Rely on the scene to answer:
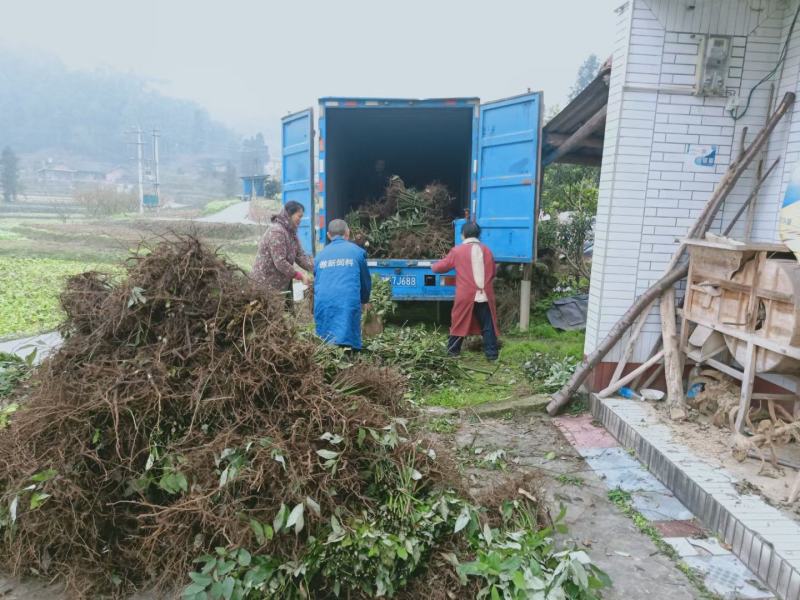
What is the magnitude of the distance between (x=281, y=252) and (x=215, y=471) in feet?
11.7

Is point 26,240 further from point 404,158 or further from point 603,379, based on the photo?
point 603,379

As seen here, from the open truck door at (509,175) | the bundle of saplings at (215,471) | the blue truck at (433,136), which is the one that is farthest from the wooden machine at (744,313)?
the blue truck at (433,136)

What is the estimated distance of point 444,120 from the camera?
9.05 metres

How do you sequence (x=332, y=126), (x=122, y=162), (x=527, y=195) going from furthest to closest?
(x=122, y=162) → (x=332, y=126) → (x=527, y=195)

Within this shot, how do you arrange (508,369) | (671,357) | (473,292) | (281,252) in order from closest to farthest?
(671,357) < (281,252) < (508,369) < (473,292)

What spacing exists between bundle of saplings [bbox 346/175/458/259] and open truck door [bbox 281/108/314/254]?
0.75m

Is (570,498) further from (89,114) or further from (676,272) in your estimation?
(89,114)

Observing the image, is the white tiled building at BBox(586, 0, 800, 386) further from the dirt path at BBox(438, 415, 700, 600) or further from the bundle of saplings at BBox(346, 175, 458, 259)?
the bundle of saplings at BBox(346, 175, 458, 259)

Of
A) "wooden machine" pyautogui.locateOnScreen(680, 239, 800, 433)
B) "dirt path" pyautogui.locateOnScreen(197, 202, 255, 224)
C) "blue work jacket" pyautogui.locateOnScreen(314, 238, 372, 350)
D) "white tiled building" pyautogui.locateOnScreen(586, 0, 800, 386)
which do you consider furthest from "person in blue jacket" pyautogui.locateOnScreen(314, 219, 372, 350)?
"dirt path" pyautogui.locateOnScreen(197, 202, 255, 224)

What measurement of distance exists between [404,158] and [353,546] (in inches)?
360

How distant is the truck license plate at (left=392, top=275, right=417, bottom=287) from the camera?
7684 mm

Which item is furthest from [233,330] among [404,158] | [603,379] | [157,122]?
[157,122]

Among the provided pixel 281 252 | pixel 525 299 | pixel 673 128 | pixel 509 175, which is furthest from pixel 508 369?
pixel 673 128

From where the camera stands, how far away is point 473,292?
6.29 metres
